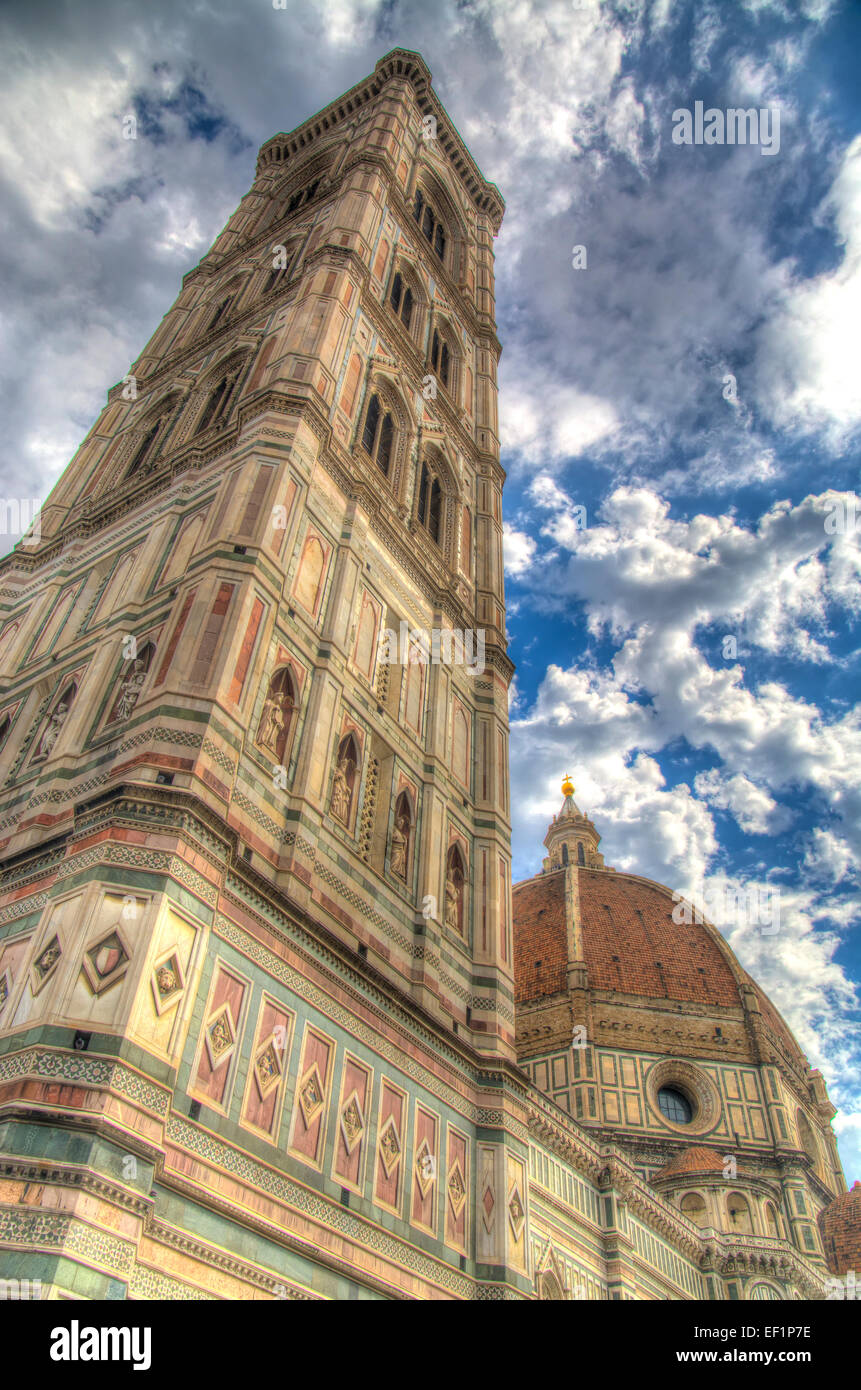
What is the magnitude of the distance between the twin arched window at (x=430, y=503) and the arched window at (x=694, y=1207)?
26613mm

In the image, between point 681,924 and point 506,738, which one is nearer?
point 506,738

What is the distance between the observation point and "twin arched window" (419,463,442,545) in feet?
65.0

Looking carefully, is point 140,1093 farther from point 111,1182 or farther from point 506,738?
point 506,738

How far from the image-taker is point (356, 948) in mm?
11594

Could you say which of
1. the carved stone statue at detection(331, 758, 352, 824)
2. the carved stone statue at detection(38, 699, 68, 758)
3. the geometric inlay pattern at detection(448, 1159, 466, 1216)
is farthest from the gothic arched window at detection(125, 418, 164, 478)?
the geometric inlay pattern at detection(448, 1159, 466, 1216)

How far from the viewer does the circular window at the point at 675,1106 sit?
41000 millimetres

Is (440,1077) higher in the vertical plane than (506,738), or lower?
lower

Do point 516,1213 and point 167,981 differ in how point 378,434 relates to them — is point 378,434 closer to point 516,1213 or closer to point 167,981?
point 167,981

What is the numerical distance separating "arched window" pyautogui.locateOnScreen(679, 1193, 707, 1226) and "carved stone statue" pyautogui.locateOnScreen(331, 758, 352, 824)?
28.4 m

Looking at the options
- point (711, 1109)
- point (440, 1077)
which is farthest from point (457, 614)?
point (711, 1109)

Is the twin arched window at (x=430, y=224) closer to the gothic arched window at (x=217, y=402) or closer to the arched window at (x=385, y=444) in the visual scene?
the arched window at (x=385, y=444)

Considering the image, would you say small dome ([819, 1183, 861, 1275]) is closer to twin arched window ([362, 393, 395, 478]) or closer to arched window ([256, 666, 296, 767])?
twin arched window ([362, 393, 395, 478])

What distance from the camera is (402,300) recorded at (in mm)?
23141
